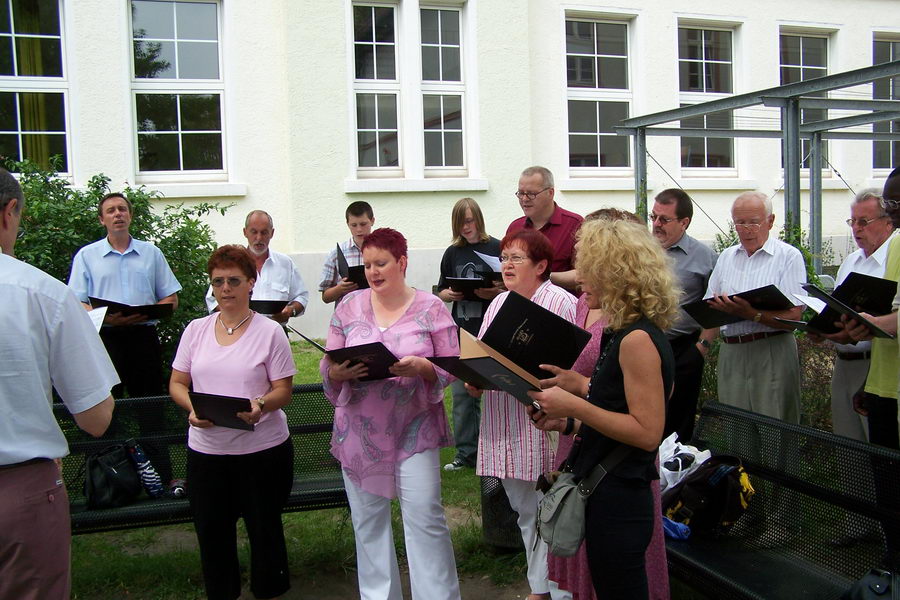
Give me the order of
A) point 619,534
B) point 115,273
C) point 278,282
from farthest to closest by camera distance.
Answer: point 278,282 < point 115,273 < point 619,534

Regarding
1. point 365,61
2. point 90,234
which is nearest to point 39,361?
point 90,234

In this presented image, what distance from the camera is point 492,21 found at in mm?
11750

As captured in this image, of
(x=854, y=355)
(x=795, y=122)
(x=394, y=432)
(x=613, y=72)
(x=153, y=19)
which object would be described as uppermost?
(x=153, y=19)

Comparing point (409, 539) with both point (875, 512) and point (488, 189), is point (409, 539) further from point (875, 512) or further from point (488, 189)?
point (488, 189)

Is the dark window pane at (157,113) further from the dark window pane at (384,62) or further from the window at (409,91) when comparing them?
the dark window pane at (384,62)

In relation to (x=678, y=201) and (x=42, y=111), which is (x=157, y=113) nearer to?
(x=42, y=111)

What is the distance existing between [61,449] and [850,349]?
4.07 metres

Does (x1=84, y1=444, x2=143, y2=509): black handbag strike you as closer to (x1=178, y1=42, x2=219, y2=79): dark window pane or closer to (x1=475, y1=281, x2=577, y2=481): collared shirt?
(x1=475, y1=281, x2=577, y2=481): collared shirt

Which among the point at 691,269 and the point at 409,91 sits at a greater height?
the point at 409,91

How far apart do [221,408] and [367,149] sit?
8.50 metres

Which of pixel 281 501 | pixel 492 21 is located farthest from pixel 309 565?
pixel 492 21

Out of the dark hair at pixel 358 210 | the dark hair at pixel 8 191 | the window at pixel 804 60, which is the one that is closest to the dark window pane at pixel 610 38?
the window at pixel 804 60

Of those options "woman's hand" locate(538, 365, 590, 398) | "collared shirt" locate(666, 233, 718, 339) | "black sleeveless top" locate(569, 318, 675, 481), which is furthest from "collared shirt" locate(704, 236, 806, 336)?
"black sleeveless top" locate(569, 318, 675, 481)

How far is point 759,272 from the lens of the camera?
5.05 metres
